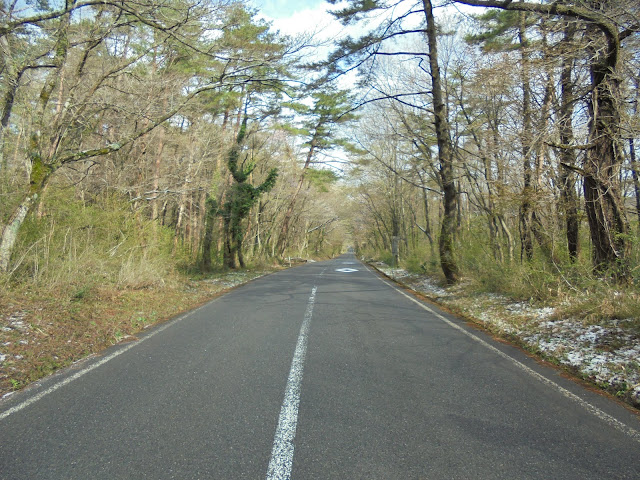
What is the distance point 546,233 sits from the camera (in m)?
8.10

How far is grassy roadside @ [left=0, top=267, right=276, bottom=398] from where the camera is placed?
4328 mm

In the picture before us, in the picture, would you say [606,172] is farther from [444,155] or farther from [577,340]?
[444,155]

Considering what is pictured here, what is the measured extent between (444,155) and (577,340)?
24.3 ft

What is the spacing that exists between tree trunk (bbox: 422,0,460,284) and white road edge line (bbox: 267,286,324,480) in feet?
26.9

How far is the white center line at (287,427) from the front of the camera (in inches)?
90.7

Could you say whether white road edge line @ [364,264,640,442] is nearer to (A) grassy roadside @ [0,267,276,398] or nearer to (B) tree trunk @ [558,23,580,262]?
(B) tree trunk @ [558,23,580,262]

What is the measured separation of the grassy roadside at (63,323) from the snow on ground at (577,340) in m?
6.14

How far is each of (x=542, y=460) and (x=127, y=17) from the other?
397 inches

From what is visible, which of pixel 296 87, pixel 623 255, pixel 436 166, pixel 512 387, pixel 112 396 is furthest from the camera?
pixel 436 166

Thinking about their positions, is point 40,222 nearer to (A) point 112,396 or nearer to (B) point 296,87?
(A) point 112,396

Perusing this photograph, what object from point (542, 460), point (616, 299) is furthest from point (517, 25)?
point (542, 460)

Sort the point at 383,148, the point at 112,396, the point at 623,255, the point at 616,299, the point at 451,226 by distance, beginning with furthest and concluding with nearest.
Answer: the point at 383,148
the point at 451,226
the point at 623,255
the point at 616,299
the point at 112,396

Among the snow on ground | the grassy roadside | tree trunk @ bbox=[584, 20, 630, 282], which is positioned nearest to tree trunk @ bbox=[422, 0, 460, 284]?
the snow on ground

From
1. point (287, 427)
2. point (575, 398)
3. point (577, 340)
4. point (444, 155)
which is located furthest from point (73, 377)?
point (444, 155)
